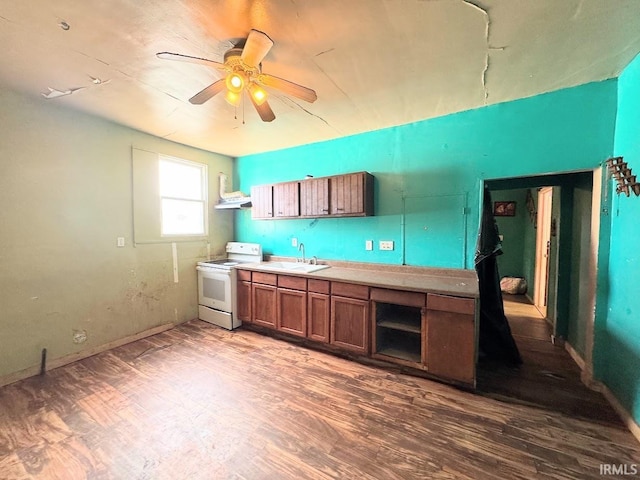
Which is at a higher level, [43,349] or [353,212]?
[353,212]

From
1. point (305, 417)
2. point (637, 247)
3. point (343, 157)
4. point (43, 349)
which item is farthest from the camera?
point (343, 157)

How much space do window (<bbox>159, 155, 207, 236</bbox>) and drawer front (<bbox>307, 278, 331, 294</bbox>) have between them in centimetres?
211

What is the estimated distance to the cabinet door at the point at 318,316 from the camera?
9.07 ft

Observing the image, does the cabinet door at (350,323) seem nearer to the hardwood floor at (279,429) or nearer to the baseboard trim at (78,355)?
the hardwood floor at (279,429)

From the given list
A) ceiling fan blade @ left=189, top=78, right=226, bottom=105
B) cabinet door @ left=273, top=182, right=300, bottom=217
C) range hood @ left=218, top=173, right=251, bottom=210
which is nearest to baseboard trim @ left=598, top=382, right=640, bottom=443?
cabinet door @ left=273, top=182, right=300, bottom=217

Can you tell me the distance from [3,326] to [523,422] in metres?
4.25

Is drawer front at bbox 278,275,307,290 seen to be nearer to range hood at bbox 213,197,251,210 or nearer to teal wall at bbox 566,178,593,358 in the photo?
range hood at bbox 213,197,251,210

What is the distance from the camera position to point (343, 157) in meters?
3.31

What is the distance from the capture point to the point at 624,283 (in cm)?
183

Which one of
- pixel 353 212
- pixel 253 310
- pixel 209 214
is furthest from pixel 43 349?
pixel 353 212

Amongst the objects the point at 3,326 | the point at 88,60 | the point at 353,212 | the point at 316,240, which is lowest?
the point at 3,326

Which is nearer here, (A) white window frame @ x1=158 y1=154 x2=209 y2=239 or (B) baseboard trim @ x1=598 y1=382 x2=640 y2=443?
(B) baseboard trim @ x1=598 y1=382 x2=640 y2=443

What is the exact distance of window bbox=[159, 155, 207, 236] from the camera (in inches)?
137

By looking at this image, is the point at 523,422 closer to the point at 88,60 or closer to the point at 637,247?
the point at 637,247
